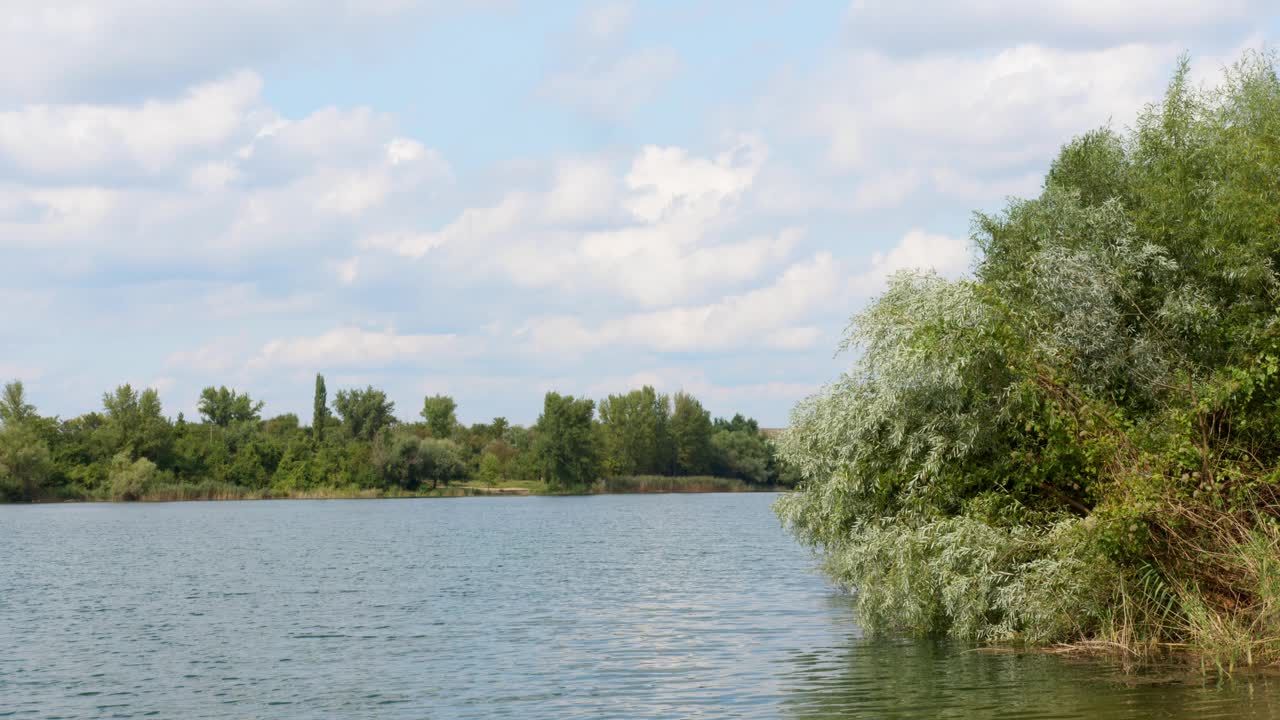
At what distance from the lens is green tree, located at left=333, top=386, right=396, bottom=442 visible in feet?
497

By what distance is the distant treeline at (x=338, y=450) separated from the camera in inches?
4975

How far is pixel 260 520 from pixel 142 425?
52.8 m

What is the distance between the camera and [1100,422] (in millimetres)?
20766

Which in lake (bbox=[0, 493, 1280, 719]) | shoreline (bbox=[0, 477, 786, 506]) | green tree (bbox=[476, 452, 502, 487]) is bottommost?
lake (bbox=[0, 493, 1280, 719])

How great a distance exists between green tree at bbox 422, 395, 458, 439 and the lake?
4571 inches

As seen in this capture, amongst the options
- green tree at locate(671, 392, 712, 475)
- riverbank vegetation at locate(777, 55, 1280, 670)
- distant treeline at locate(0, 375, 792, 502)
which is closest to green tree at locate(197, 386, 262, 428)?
distant treeline at locate(0, 375, 792, 502)

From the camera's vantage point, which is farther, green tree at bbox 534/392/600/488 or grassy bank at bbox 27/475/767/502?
green tree at bbox 534/392/600/488

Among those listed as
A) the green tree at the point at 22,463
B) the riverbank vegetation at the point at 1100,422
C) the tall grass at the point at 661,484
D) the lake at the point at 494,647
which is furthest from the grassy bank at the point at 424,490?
the riverbank vegetation at the point at 1100,422

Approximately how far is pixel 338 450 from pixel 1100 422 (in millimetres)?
131692

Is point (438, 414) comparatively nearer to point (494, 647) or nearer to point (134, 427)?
point (134, 427)

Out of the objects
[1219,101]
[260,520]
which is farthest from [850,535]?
[260,520]

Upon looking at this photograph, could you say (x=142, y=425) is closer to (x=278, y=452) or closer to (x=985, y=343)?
(x=278, y=452)

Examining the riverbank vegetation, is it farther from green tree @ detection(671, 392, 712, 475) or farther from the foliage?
green tree @ detection(671, 392, 712, 475)

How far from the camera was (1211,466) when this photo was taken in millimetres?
19656
